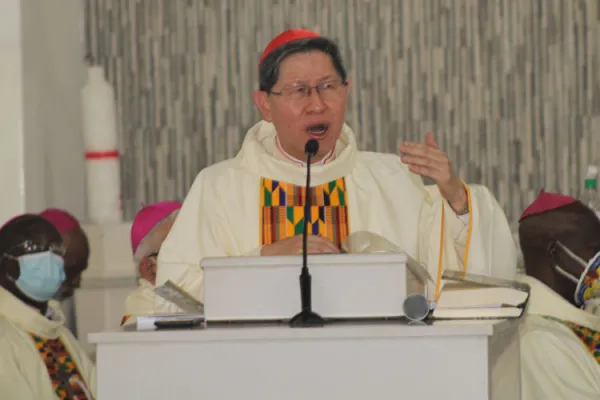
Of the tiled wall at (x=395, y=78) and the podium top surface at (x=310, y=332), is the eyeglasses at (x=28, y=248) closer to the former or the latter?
the tiled wall at (x=395, y=78)

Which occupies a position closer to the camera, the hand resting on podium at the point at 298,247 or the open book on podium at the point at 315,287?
the open book on podium at the point at 315,287

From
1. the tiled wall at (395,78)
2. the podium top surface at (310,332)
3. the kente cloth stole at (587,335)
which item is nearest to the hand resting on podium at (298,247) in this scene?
the podium top surface at (310,332)

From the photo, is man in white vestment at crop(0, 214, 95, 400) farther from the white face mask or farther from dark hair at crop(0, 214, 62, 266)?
the white face mask

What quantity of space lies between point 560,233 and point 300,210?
41.1 inches

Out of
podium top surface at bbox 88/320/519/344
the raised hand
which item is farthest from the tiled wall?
podium top surface at bbox 88/320/519/344

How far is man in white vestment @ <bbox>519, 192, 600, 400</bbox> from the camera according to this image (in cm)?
423

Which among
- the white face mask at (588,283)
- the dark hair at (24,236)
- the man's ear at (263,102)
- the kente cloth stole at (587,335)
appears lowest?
the kente cloth stole at (587,335)

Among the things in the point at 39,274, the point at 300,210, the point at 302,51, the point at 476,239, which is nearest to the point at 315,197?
the point at 300,210

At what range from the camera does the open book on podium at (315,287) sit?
304 cm

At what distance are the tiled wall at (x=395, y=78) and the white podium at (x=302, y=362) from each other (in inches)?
150

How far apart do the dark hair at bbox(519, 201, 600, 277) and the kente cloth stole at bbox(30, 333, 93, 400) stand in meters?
1.77

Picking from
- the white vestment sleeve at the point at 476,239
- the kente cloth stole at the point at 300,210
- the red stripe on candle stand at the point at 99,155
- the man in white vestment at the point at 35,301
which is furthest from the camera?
the red stripe on candle stand at the point at 99,155

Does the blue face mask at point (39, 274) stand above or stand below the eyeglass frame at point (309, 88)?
below

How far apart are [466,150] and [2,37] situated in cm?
238
